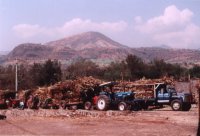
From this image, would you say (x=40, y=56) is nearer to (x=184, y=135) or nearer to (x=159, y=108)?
(x=159, y=108)

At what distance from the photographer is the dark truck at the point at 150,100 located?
91.5 ft

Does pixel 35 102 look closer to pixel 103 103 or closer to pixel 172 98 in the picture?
pixel 103 103

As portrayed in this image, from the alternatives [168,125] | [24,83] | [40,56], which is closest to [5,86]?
[24,83]

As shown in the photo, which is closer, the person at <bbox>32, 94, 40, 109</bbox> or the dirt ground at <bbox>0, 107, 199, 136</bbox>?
the dirt ground at <bbox>0, 107, 199, 136</bbox>

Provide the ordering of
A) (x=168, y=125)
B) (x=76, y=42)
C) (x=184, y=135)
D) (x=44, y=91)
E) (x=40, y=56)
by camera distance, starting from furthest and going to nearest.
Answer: (x=76, y=42) → (x=40, y=56) → (x=44, y=91) → (x=168, y=125) → (x=184, y=135)

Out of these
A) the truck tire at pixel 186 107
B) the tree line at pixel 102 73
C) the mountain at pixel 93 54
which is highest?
the mountain at pixel 93 54

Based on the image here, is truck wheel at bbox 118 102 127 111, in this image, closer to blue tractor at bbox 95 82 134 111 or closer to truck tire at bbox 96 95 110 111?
blue tractor at bbox 95 82 134 111

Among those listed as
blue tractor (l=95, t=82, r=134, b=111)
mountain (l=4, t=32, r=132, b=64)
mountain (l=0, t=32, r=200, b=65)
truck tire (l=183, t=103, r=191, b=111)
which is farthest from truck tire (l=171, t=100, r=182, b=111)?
mountain (l=4, t=32, r=132, b=64)

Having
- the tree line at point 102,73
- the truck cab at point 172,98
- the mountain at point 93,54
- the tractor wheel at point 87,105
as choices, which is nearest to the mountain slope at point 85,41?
the mountain at point 93,54

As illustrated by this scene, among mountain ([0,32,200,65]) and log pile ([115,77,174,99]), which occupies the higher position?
mountain ([0,32,200,65])

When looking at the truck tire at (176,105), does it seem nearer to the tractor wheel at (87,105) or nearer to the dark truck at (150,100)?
the dark truck at (150,100)

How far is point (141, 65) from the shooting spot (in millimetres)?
61219

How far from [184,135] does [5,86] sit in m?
46.5

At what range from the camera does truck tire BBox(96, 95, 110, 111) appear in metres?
28.2
